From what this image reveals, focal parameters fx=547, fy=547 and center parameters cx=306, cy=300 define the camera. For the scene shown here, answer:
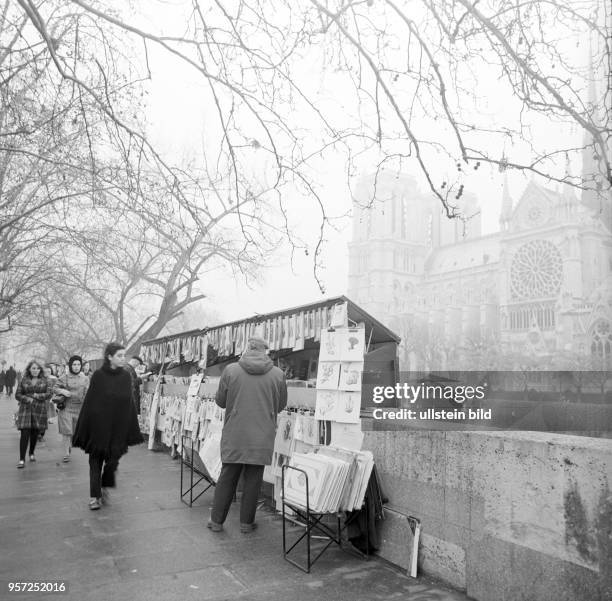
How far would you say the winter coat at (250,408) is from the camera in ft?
15.7

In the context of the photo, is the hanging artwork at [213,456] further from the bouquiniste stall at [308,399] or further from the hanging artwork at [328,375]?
the hanging artwork at [328,375]

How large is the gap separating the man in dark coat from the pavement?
0.23m

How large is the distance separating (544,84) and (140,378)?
10512 mm

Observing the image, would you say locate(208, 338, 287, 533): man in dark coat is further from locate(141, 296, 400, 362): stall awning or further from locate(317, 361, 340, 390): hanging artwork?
locate(141, 296, 400, 362): stall awning

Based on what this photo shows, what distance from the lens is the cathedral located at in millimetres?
62750

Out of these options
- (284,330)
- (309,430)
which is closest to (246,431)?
(309,430)

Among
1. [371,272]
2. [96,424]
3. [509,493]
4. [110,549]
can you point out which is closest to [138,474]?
[96,424]

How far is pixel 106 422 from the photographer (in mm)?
5789

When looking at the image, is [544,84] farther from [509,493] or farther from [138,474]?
[138,474]

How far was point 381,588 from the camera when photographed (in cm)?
360

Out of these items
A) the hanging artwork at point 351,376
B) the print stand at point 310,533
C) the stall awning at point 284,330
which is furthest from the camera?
the stall awning at point 284,330

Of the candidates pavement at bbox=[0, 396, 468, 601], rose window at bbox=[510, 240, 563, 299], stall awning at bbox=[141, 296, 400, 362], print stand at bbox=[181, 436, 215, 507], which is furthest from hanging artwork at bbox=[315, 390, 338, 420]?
rose window at bbox=[510, 240, 563, 299]

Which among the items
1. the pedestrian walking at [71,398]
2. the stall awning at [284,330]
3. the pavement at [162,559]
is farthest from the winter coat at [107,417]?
the pedestrian walking at [71,398]

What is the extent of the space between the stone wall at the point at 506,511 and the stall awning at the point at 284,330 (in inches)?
96.1
